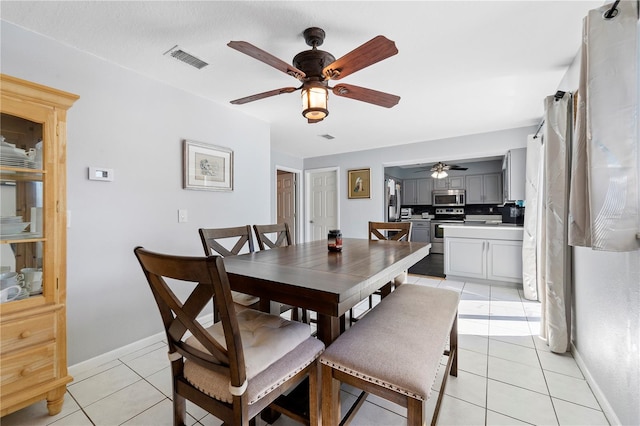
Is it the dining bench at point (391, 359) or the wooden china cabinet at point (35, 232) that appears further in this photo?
the wooden china cabinet at point (35, 232)

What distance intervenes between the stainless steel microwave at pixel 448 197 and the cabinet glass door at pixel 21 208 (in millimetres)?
7110

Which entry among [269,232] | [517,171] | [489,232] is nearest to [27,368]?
[269,232]

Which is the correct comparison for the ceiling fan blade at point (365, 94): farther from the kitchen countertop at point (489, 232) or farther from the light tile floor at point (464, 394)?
the kitchen countertop at point (489, 232)

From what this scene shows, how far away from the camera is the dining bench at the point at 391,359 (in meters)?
0.98

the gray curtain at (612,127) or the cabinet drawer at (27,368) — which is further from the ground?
the gray curtain at (612,127)

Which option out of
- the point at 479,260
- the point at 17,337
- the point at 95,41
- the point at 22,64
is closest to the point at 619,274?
the point at 479,260

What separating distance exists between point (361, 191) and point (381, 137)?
1.15m

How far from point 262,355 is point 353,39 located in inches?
76.3

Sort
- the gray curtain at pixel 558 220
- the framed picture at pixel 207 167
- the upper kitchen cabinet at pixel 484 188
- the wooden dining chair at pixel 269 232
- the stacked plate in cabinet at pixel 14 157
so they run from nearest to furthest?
the stacked plate in cabinet at pixel 14 157
the gray curtain at pixel 558 220
the wooden dining chair at pixel 269 232
the framed picture at pixel 207 167
the upper kitchen cabinet at pixel 484 188

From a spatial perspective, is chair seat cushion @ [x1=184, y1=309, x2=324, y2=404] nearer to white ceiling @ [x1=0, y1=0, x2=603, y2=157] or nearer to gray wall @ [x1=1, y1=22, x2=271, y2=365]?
gray wall @ [x1=1, y1=22, x2=271, y2=365]

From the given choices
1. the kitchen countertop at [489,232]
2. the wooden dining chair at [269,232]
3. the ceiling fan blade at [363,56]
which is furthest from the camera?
the kitchen countertop at [489,232]

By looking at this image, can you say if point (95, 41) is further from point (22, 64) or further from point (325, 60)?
point (325, 60)

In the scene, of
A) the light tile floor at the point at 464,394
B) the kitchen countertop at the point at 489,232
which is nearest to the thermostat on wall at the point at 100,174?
the light tile floor at the point at 464,394

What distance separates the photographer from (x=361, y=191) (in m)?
5.08
